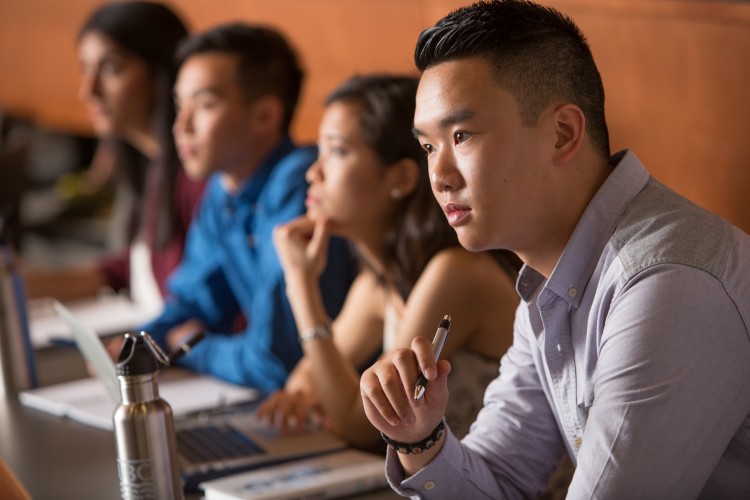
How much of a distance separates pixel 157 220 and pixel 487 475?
74.1 inches

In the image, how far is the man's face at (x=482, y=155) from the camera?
1207mm

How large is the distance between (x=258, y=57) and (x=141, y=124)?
0.73m

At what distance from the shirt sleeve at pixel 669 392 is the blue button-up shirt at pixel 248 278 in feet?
4.00

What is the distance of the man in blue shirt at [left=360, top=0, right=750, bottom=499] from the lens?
1.08m

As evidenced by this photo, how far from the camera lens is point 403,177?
6.42ft

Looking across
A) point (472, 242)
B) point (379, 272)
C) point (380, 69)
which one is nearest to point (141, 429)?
point (472, 242)

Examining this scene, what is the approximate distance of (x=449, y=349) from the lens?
181cm

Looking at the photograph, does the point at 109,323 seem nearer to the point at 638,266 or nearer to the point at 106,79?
the point at 106,79

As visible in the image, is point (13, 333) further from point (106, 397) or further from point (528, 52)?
point (528, 52)

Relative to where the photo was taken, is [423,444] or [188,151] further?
[188,151]

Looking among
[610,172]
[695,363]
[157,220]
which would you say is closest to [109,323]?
[157,220]

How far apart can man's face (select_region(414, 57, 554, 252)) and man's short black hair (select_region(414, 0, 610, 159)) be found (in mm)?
16

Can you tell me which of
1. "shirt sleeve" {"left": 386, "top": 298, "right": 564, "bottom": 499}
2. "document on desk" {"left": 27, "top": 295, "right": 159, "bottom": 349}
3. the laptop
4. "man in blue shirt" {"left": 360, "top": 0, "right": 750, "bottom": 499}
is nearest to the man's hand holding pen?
"man in blue shirt" {"left": 360, "top": 0, "right": 750, "bottom": 499}

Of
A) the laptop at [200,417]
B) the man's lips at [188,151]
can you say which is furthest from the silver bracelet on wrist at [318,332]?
the man's lips at [188,151]
